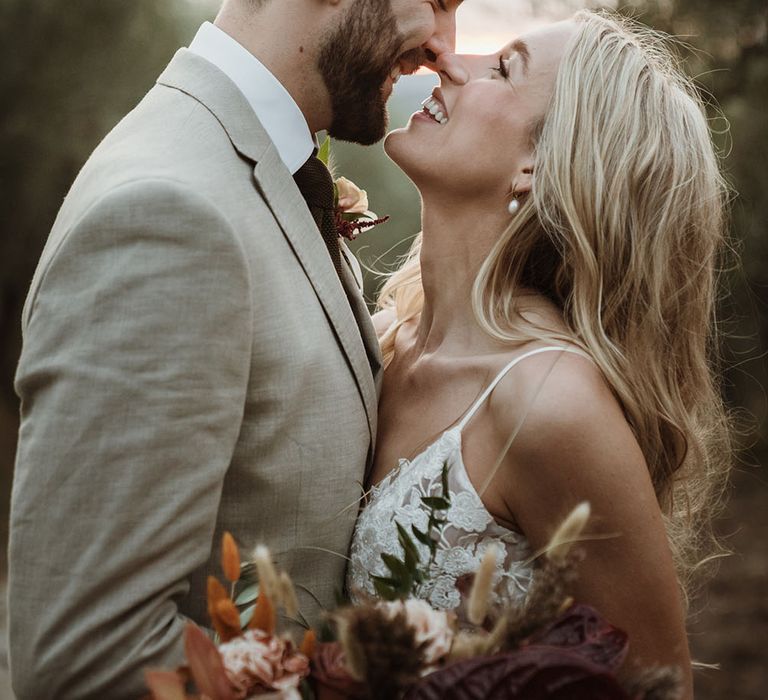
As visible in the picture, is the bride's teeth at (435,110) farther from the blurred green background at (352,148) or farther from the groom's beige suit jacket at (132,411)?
the blurred green background at (352,148)

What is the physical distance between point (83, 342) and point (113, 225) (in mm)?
227

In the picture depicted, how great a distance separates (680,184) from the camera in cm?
274

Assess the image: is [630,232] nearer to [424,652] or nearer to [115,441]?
[115,441]

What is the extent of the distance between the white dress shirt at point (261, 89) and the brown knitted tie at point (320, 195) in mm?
45

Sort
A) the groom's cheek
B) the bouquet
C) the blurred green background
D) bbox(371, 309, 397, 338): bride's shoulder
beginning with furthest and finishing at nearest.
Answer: the blurred green background < bbox(371, 309, 397, 338): bride's shoulder < the groom's cheek < the bouquet

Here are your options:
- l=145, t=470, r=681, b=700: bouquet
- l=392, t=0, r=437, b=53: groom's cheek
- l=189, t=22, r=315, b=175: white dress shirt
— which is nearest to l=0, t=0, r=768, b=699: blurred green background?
l=392, t=0, r=437, b=53: groom's cheek

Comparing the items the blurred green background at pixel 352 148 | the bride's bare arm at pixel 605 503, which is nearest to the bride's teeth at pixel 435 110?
the bride's bare arm at pixel 605 503

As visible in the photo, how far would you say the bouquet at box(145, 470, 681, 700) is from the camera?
1232 millimetres

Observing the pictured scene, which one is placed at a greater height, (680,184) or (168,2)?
(680,184)

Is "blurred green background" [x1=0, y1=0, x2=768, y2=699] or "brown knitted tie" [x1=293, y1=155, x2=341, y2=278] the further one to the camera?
"blurred green background" [x1=0, y1=0, x2=768, y2=699]

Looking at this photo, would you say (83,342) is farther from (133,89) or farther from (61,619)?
(133,89)

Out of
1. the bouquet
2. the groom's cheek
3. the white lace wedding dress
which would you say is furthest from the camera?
the groom's cheek

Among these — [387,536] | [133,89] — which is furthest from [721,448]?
[133,89]

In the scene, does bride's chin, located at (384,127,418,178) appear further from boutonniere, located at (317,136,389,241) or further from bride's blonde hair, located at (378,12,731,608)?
bride's blonde hair, located at (378,12,731,608)
